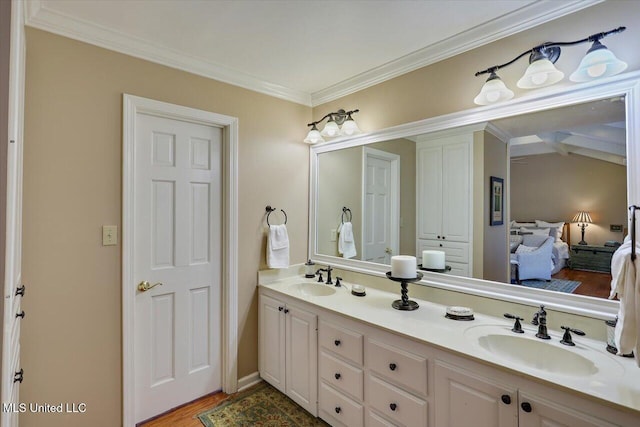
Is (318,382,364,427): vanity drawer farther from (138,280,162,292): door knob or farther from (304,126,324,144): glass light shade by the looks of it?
(304,126,324,144): glass light shade

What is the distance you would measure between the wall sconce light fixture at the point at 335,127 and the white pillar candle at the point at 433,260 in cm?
106

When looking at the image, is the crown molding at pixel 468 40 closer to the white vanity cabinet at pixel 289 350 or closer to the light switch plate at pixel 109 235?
the white vanity cabinet at pixel 289 350

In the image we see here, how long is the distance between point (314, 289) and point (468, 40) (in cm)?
197

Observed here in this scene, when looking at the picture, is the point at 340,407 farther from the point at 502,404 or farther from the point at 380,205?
the point at 380,205

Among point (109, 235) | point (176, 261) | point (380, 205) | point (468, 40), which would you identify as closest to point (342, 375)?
point (380, 205)

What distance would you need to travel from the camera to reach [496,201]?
1747 millimetres

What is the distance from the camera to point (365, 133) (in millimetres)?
2391

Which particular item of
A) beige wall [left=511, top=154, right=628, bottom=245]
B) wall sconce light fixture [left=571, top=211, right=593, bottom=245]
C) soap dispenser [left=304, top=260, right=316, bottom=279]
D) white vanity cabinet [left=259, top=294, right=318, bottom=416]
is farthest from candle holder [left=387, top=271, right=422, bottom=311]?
soap dispenser [left=304, top=260, right=316, bottom=279]

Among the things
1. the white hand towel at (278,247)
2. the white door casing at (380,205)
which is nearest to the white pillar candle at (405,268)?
the white door casing at (380,205)

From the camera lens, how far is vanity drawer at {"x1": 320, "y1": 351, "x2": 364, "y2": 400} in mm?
1702

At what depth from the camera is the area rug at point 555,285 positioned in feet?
4.85

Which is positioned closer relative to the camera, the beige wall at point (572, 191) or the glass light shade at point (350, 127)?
the beige wall at point (572, 191)

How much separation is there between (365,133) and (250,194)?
101 centimetres

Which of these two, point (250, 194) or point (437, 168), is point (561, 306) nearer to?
point (437, 168)
